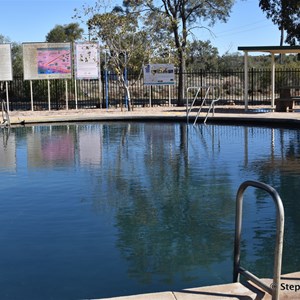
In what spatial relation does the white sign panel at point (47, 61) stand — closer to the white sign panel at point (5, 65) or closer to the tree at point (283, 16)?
the white sign panel at point (5, 65)

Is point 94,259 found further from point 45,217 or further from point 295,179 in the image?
point 295,179

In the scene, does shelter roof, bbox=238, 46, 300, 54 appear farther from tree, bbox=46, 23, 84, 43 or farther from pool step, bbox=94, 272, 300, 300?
tree, bbox=46, 23, 84, 43

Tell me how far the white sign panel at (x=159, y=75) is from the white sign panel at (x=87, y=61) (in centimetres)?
229

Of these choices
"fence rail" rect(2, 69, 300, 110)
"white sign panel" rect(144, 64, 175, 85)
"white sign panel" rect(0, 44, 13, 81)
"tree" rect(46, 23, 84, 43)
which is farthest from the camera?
"tree" rect(46, 23, 84, 43)

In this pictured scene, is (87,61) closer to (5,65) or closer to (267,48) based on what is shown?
(5,65)

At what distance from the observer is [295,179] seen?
31.5 feet

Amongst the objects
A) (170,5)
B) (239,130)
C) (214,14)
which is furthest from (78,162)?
(214,14)

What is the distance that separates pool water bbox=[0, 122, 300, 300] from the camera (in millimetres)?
5152

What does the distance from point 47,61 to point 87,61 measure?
179 centimetres

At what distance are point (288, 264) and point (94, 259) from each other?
6.09ft

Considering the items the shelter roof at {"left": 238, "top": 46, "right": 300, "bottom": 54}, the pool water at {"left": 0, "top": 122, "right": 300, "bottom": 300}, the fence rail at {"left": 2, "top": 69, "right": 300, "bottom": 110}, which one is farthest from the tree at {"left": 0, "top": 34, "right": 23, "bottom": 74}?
the pool water at {"left": 0, "top": 122, "right": 300, "bottom": 300}

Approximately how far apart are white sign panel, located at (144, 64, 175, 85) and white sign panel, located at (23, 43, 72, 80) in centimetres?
349

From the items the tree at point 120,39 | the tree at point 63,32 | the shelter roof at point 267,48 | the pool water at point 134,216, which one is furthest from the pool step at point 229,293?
the tree at point 63,32

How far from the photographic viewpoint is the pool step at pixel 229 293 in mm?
3895
